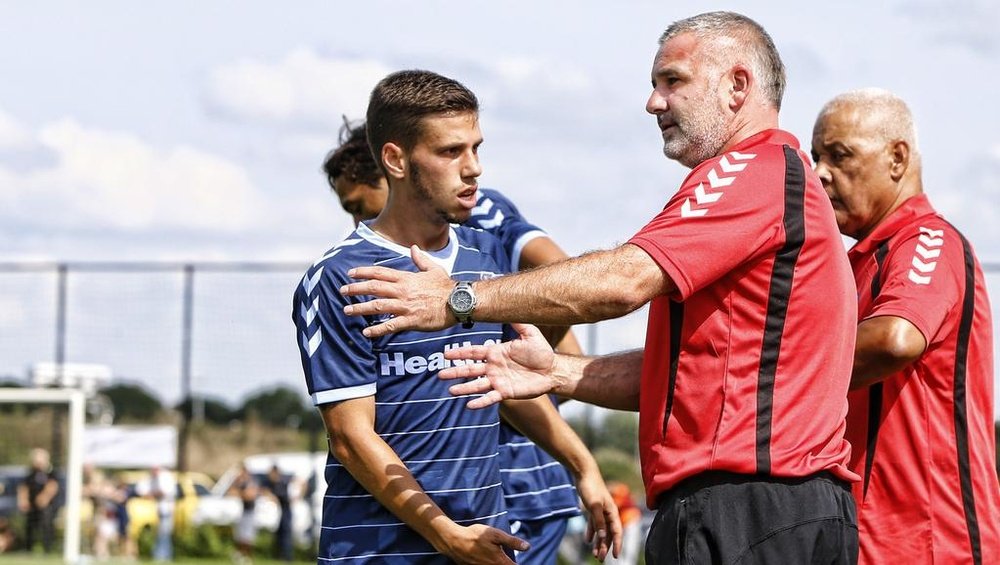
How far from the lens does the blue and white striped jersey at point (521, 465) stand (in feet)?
16.9

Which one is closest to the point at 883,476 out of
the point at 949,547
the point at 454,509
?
the point at 949,547

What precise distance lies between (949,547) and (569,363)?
126 centimetres

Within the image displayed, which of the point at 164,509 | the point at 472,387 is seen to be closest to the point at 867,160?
the point at 472,387

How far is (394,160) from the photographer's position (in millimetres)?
4402

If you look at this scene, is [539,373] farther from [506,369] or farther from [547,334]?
[547,334]

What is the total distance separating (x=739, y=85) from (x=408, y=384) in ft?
4.06

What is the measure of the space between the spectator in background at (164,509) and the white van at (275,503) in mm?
816

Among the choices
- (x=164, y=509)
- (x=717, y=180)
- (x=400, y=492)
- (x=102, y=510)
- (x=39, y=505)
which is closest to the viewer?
(x=717, y=180)

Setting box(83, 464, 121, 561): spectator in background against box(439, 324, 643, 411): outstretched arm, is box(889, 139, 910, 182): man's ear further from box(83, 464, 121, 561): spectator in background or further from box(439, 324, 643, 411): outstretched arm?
box(83, 464, 121, 561): spectator in background

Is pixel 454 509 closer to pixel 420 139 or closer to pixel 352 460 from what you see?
pixel 352 460

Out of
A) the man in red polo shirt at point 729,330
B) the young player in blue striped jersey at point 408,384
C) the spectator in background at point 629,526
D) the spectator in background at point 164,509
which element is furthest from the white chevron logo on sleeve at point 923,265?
the spectator in background at point 164,509

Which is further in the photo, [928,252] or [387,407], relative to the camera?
[928,252]

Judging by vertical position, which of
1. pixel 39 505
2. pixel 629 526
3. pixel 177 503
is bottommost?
pixel 629 526

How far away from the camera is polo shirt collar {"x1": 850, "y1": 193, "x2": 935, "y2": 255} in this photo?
449 cm
